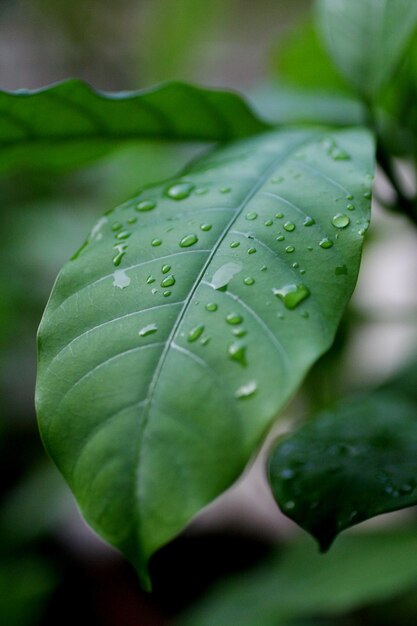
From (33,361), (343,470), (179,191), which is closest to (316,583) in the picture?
(343,470)

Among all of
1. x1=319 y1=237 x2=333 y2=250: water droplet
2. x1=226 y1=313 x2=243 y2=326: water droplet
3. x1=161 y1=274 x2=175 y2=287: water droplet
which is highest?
x1=161 y1=274 x2=175 y2=287: water droplet

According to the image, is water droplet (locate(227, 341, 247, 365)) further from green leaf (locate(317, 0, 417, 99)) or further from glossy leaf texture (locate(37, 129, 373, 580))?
green leaf (locate(317, 0, 417, 99))

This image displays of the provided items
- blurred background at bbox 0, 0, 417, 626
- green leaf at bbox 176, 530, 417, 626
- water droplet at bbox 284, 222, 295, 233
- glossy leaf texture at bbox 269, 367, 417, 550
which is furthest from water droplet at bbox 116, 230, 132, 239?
green leaf at bbox 176, 530, 417, 626

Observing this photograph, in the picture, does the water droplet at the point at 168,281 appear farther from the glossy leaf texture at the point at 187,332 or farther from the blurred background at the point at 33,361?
the blurred background at the point at 33,361

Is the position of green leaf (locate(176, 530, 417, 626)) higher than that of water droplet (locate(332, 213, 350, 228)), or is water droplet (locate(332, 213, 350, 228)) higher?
water droplet (locate(332, 213, 350, 228))

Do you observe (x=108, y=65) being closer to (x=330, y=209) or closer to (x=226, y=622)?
(x=226, y=622)

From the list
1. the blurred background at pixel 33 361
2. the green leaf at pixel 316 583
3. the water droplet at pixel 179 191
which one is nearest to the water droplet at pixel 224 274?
the water droplet at pixel 179 191

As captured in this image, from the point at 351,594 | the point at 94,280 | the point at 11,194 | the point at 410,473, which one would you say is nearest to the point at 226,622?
the point at 351,594

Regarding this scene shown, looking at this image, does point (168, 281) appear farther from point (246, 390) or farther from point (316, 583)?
point (316, 583)
